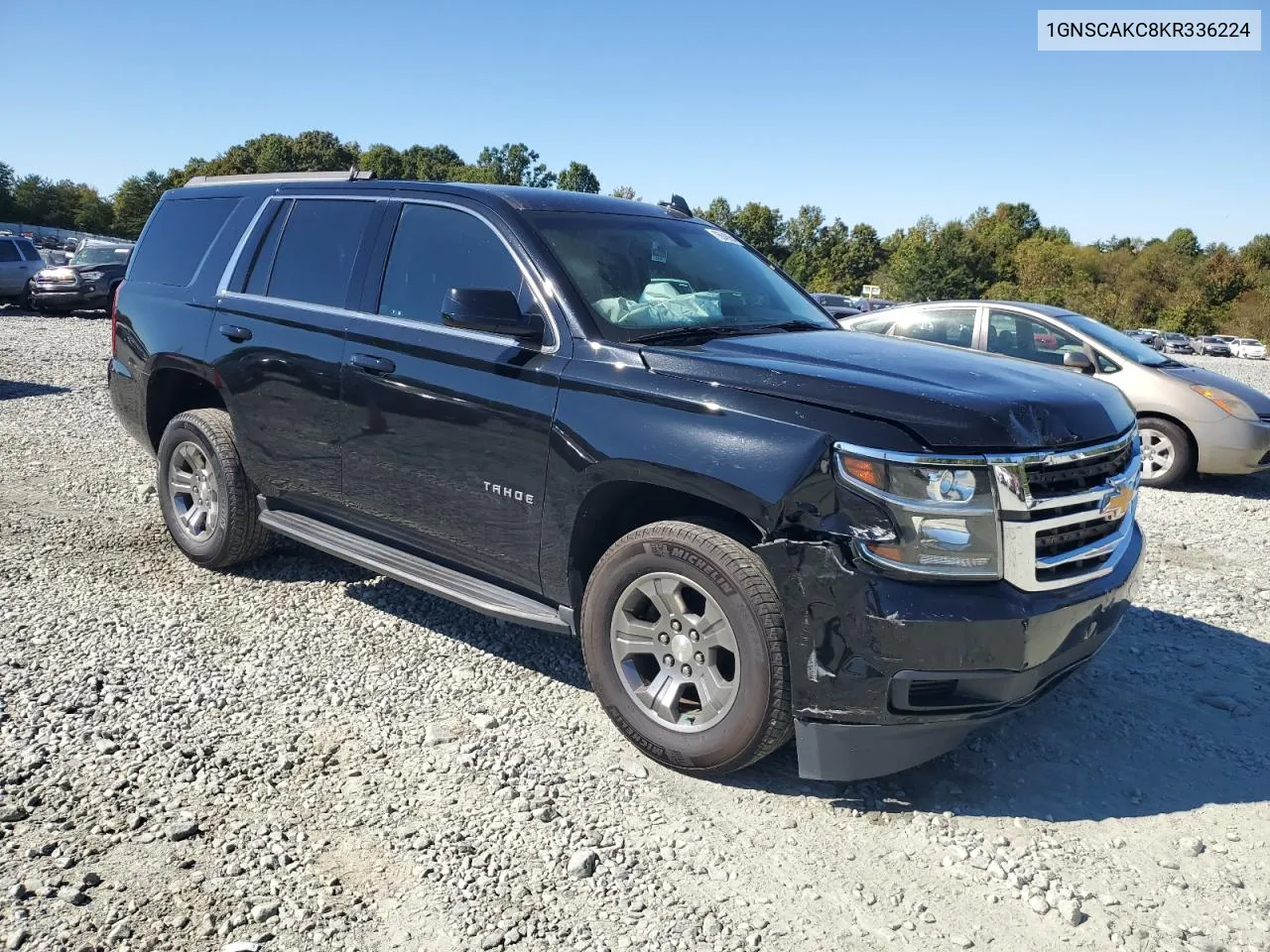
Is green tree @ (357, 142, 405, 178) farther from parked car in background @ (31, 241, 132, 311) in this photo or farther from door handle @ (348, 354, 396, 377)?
door handle @ (348, 354, 396, 377)

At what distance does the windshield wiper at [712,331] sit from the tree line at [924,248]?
5805 centimetres

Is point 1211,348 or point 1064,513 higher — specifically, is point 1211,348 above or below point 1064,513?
below

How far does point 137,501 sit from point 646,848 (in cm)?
524

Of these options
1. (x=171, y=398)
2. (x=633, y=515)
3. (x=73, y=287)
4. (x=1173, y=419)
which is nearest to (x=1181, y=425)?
(x=1173, y=419)

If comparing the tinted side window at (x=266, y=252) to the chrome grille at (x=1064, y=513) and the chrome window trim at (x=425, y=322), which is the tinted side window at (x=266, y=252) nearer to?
the chrome window trim at (x=425, y=322)

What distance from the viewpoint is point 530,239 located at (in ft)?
12.9

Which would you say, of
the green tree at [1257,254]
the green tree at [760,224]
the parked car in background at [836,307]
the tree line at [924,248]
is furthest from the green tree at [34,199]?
the green tree at [1257,254]

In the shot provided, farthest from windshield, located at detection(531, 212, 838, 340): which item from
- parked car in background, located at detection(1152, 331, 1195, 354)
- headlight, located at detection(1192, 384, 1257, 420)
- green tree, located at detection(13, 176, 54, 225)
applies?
green tree, located at detection(13, 176, 54, 225)

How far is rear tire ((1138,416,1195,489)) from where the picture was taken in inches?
338

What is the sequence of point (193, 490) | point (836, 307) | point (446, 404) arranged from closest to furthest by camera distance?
point (446, 404), point (193, 490), point (836, 307)

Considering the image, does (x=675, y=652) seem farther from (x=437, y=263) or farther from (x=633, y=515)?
(x=437, y=263)

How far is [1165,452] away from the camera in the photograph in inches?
343

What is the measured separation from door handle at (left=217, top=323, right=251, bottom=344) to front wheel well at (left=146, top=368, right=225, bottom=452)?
0.54 meters

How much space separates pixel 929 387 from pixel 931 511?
18.2 inches
